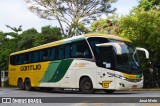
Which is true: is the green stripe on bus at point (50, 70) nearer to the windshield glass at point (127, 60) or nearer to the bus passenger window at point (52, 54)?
the bus passenger window at point (52, 54)

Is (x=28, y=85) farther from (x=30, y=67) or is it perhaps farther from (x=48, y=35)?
(x=48, y=35)

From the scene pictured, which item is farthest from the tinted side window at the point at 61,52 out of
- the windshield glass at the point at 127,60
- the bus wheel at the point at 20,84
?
the bus wheel at the point at 20,84

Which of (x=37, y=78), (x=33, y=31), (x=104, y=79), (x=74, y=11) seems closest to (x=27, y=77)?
(x=37, y=78)

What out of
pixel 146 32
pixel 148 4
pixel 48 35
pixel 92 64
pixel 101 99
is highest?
pixel 148 4

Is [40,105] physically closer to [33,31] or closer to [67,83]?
[67,83]

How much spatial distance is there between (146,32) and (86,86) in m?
11.8

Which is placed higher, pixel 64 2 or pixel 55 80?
pixel 64 2

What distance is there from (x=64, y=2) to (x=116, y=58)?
81.1 ft

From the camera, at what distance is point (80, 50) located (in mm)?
21078

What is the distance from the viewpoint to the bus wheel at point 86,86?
2061 cm

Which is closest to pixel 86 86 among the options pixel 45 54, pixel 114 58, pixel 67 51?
pixel 114 58

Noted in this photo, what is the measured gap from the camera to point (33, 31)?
1625 inches

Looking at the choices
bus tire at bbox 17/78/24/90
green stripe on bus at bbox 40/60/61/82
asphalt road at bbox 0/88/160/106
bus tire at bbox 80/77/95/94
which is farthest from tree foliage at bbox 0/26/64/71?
asphalt road at bbox 0/88/160/106

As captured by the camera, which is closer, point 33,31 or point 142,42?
point 142,42
